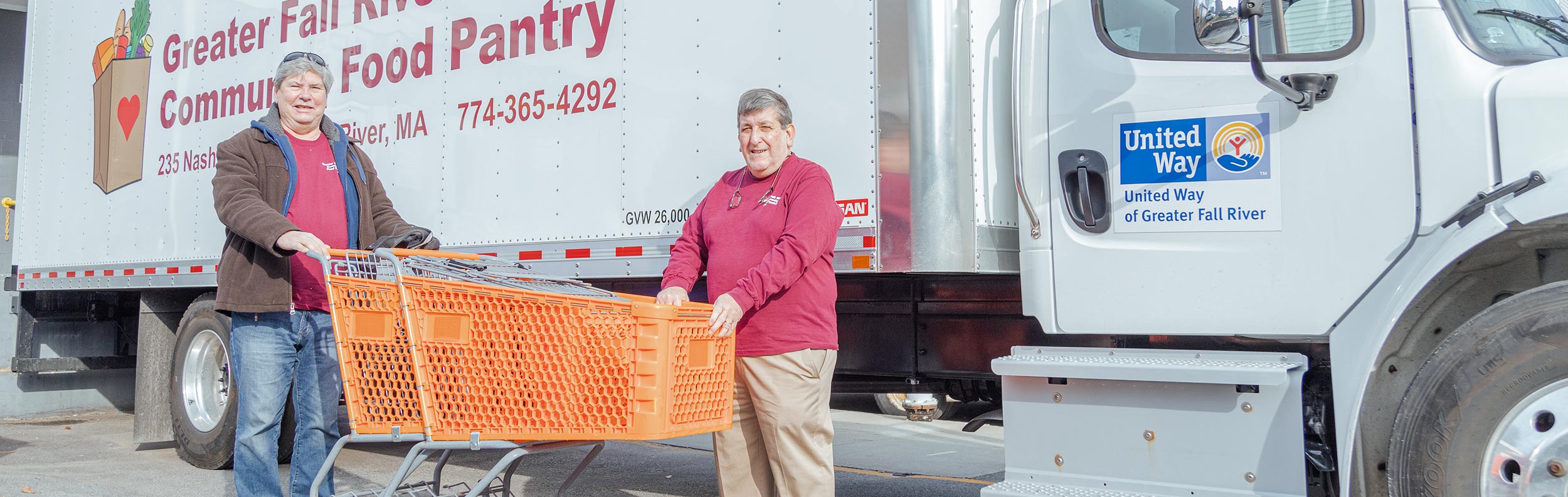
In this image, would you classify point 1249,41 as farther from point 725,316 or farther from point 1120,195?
point 725,316

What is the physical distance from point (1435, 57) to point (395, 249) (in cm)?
298

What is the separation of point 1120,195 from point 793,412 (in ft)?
4.06

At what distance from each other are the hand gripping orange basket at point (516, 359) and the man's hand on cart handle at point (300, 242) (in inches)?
10.1

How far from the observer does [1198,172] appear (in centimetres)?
368

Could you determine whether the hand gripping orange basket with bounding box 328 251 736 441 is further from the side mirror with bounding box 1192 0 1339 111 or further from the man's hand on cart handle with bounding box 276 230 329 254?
the side mirror with bounding box 1192 0 1339 111

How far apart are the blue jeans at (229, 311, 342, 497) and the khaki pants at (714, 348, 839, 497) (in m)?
1.52

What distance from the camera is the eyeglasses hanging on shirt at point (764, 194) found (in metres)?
3.92

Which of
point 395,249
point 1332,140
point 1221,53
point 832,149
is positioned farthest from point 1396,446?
point 395,249

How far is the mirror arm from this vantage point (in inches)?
126

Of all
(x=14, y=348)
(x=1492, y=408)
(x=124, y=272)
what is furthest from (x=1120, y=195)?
(x=14, y=348)

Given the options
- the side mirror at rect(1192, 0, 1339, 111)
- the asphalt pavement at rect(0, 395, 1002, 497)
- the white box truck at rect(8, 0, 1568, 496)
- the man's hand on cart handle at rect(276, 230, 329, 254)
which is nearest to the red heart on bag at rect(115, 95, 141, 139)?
the asphalt pavement at rect(0, 395, 1002, 497)

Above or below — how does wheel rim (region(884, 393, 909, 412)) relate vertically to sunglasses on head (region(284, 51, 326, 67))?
below

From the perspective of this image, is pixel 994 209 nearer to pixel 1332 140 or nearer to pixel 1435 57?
pixel 1332 140

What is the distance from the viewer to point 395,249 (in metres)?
3.52
